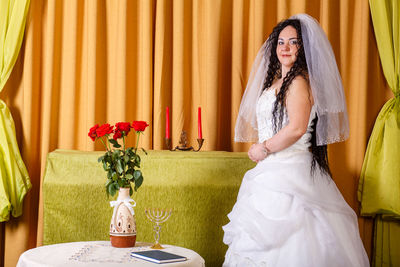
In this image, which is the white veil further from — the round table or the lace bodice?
the round table

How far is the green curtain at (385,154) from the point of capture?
2795 mm

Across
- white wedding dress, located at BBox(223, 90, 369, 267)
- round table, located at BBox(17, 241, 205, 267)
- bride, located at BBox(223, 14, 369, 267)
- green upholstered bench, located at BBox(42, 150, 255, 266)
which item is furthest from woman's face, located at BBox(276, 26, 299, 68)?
round table, located at BBox(17, 241, 205, 267)

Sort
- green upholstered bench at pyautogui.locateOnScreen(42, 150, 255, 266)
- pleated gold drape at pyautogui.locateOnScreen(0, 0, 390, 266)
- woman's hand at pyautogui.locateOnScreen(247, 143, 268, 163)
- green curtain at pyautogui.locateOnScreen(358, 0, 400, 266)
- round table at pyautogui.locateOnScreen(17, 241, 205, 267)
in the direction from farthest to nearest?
1. pleated gold drape at pyautogui.locateOnScreen(0, 0, 390, 266)
2. green curtain at pyautogui.locateOnScreen(358, 0, 400, 266)
3. green upholstered bench at pyautogui.locateOnScreen(42, 150, 255, 266)
4. woman's hand at pyautogui.locateOnScreen(247, 143, 268, 163)
5. round table at pyautogui.locateOnScreen(17, 241, 205, 267)

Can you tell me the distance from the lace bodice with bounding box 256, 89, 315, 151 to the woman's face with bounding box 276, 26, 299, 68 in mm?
167

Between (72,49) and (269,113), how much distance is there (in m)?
1.51

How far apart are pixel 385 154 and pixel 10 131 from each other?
234cm

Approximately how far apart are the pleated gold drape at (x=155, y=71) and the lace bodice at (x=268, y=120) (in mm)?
714

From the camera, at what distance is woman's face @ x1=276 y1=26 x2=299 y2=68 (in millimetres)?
2234

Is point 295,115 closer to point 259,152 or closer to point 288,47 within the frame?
point 259,152

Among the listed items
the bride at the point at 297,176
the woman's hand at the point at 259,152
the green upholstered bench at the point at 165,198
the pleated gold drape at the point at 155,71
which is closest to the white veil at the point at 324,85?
the bride at the point at 297,176

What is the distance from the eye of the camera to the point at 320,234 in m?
1.92

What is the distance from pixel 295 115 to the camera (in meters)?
2.04

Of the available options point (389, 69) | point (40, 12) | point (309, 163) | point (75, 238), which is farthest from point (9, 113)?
point (389, 69)

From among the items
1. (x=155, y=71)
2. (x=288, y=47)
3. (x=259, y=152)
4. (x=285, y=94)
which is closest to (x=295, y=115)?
(x=285, y=94)
